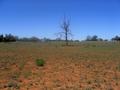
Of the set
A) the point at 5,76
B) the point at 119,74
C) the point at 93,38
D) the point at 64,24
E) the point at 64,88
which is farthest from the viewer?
the point at 93,38

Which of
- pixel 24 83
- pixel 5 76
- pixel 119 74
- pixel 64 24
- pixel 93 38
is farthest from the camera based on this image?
pixel 93 38

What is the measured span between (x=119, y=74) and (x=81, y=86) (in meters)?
Answer: 2.87

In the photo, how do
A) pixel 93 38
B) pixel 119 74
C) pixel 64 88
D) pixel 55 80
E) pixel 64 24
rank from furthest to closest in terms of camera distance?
1. pixel 93 38
2. pixel 64 24
3. pixel 119 74
4. pixel 55 80
5. pixel 64 88

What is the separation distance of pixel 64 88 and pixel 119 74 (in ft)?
11.4

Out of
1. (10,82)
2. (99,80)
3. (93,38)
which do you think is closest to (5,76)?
(10,82)

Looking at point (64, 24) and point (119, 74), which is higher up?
point (64, 24)

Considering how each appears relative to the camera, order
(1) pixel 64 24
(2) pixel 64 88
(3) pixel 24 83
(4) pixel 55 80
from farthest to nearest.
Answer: (1) pixel 64 24, (4) pixel 55 80, (3) pixel 24 83, (2) pixel 64 88

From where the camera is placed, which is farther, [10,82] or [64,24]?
[64,24]

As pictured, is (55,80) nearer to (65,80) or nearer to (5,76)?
(65,80)

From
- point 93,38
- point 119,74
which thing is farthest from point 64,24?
point 93,38

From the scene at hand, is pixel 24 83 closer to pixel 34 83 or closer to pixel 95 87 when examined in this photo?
pixel 34 83

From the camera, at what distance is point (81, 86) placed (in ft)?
22.5

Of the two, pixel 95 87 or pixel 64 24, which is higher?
pixel 64 24

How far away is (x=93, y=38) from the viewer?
353 ft
